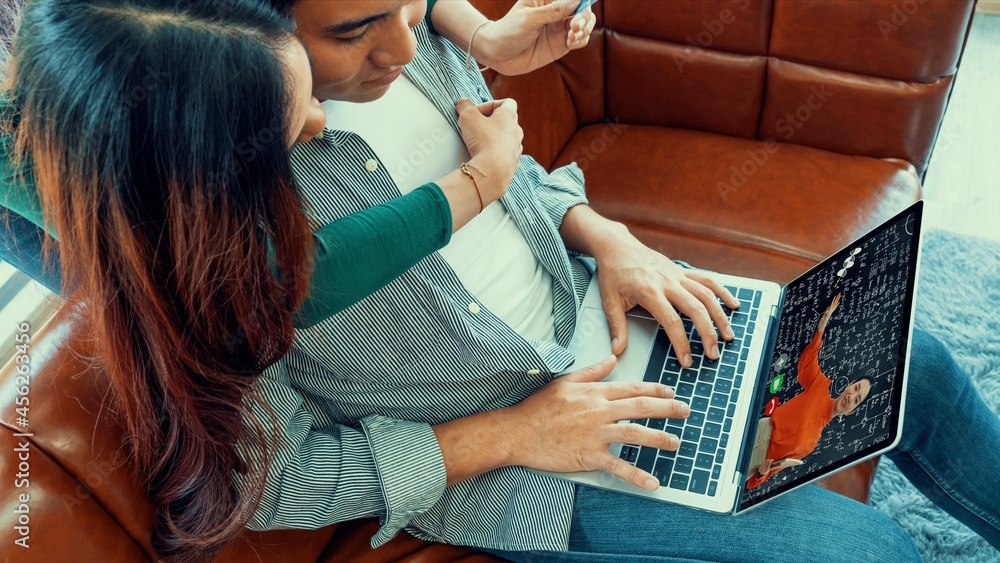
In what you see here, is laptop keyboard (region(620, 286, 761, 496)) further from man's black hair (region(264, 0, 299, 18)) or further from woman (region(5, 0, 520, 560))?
man's black hair (region(264, 0, 299, 18))

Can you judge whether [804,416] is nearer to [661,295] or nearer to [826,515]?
[826,515]

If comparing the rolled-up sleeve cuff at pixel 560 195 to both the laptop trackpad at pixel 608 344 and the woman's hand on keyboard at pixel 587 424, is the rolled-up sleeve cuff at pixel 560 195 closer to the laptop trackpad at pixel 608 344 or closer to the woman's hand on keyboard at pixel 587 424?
the laptop trackpad at pixel 608 344

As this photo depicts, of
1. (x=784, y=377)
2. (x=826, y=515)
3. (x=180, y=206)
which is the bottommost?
(x=826, y=515)

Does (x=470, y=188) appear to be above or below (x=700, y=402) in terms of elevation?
above

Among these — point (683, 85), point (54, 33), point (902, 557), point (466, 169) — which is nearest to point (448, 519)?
point (466, 169)

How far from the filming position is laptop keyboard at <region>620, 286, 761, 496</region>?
3.29ft

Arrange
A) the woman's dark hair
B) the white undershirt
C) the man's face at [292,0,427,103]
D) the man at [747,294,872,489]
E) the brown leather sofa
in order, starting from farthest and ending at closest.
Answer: the brown leather sofa → the white undershirt → the man at [747,294,872,489] → the man's face at [292,0,427,103] → the woman's dark hair

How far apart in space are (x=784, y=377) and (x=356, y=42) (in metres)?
0.65

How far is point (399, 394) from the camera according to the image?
1024 mm

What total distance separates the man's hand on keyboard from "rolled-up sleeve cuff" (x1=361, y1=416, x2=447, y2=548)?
1.03ft

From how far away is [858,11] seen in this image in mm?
1452

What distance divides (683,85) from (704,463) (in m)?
0.90

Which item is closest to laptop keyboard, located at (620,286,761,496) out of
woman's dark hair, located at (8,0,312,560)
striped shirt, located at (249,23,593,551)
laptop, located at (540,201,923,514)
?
laptop, located at (540,201,923,514)

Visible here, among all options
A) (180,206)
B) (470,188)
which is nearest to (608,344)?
(470,188)
